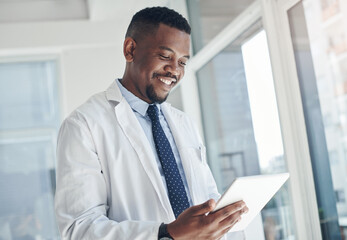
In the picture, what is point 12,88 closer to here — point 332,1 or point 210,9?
point 210,9

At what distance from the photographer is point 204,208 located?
98 cm

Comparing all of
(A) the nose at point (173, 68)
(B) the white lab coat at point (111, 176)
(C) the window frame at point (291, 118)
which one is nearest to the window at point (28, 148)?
(C) the window frame at point (291, 118)

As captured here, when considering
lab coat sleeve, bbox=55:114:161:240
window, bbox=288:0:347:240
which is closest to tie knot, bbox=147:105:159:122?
lab coat sleeve, bbox=55:114:161:240

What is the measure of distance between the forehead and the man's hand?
1.79 feet

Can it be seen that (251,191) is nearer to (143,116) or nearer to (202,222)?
(202,222)

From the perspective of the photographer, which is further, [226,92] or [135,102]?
[226,92]

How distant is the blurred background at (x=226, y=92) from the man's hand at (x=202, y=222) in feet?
3.61

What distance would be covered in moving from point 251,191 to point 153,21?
643 millimetres

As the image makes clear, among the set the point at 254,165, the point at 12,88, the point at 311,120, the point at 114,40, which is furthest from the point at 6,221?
the point at 311,120

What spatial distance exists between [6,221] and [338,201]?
3.68 metres

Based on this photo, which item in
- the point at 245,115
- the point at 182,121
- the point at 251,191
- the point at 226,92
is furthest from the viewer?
the point at 226,92

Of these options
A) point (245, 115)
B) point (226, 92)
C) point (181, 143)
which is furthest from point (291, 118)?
point (181, 143)

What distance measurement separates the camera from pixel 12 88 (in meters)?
4.89

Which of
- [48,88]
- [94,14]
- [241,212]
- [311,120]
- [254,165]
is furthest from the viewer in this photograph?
[48,88]
